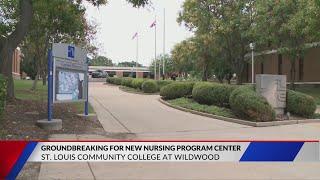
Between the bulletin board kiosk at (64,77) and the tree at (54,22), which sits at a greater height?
Answer: the tree at (54,22)

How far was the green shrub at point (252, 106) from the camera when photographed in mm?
17141

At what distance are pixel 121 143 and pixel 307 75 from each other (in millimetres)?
44273

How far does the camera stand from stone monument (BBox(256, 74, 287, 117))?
18.8m

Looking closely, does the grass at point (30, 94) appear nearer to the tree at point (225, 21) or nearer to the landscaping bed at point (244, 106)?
the landscaping bed at point (244, 106)

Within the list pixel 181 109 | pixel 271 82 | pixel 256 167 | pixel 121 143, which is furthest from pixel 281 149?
pixel 181 109

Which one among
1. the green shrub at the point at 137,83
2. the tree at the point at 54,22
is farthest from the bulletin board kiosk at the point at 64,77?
the green shrub at the point at 137,83

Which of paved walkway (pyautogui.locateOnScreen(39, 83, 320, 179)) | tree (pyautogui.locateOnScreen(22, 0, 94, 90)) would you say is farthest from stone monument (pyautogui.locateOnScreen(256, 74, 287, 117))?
tree (pyautogui.locateOnScreen(22, 0, 94, 90))

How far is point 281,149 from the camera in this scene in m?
5.27

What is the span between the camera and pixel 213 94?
2145cm

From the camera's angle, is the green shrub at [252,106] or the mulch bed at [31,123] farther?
the green shrub at [252,106]

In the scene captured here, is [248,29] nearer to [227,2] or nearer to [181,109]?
[227,2]

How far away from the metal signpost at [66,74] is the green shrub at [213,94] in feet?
20.7

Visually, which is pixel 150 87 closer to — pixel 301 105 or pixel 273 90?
pixel 273 90

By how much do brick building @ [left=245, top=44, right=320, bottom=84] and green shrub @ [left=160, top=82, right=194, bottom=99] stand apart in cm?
1815
